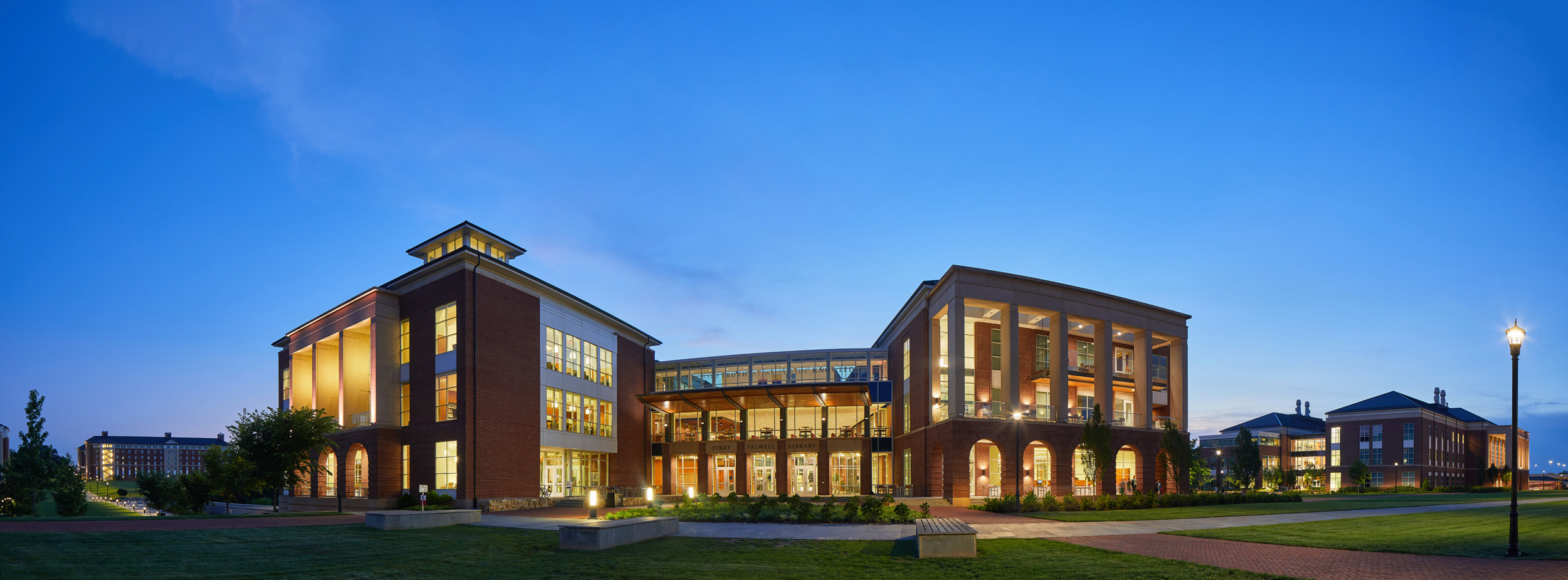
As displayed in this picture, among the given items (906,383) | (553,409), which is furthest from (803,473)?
(553,409)

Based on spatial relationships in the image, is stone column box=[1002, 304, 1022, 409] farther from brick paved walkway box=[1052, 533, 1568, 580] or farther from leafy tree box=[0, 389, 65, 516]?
leafy tree box=[0, 389, 65, 516]

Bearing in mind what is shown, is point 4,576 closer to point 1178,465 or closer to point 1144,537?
point 1144,537

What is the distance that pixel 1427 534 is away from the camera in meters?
19.6

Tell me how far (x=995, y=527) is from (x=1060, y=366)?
2010 cm

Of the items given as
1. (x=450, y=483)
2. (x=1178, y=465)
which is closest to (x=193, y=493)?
(x=450, y=483)

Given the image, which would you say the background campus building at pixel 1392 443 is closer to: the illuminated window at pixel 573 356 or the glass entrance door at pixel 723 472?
the glass entrance door at pixel 723 472

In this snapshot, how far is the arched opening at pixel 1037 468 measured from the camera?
1745 inches

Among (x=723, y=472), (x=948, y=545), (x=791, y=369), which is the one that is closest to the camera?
(x=948, y=545)

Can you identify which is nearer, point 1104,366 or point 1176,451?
point 1176,451

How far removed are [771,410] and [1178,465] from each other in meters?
25.9

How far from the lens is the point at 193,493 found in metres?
40.8

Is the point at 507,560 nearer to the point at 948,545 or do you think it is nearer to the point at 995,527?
the point at 948,545

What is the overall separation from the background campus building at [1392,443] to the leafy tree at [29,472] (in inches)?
3293

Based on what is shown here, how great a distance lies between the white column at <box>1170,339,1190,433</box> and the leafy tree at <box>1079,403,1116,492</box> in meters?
11.9
